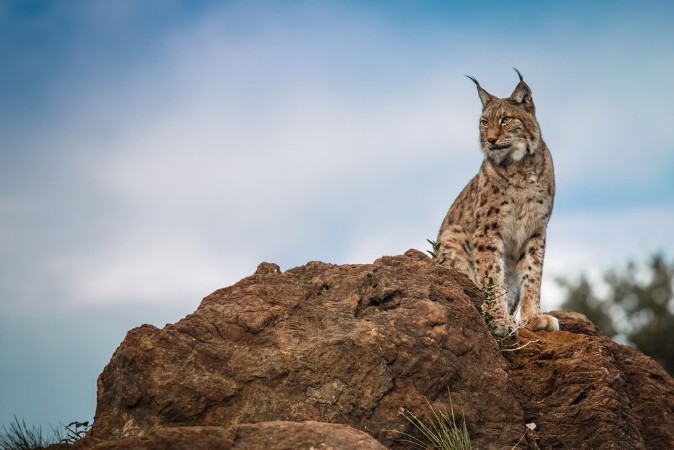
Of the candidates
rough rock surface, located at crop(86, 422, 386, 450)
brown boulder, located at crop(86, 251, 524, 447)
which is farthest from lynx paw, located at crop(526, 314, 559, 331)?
rough rock surface, located at crop(86, 422, 386, 450)

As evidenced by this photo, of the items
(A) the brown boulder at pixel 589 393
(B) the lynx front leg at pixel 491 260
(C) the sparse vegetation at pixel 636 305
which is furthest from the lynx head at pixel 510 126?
(C) the sparse vegetation at pixel 636 305

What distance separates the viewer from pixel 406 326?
6719 millimetres

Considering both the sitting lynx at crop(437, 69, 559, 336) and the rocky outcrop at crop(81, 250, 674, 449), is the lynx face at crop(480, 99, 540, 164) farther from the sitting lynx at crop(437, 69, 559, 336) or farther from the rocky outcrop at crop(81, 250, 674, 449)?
the rocky outcrop at crop(81, 250, 674, 449)

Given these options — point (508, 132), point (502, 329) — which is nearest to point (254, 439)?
point (502, 329)

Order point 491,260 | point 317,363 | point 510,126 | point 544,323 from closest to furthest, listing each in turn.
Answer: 1. point 317,363
2. point 544,323
3. point 491,260
4. point 510,126

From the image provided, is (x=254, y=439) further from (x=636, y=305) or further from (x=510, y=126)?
(x=636, y=305)

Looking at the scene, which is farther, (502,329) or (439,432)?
(502,329)

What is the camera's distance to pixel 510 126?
1054cm

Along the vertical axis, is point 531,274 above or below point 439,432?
above

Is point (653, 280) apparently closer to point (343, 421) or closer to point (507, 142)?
point (507, 142)

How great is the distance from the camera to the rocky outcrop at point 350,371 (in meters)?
6.11

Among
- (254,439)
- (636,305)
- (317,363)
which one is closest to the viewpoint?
(254,439)

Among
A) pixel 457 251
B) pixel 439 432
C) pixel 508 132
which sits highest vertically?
pixel 508 132

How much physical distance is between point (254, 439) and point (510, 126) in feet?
21.1
